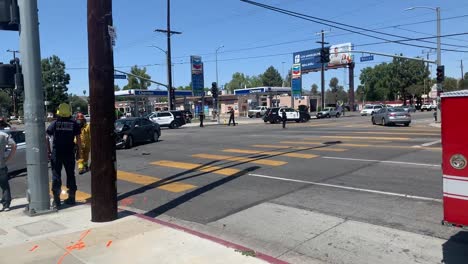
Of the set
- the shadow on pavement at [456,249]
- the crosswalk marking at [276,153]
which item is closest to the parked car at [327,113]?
the crosswalk marking at [276,153]

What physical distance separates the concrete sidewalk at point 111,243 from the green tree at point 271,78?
159 meters

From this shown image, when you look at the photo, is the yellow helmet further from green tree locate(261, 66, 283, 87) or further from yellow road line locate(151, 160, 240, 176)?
green tree locate(261, 66, 283, 87)

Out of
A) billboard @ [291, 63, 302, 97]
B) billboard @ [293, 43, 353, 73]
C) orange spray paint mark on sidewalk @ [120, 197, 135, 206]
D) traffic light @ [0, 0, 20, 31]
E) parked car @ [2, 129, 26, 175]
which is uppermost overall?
billboard @ [293, 43, 353, 73]

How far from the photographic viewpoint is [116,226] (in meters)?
6.48

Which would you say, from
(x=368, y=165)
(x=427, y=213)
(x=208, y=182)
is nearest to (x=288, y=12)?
(x=368, y=165)

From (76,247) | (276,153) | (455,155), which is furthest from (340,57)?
(455,155)

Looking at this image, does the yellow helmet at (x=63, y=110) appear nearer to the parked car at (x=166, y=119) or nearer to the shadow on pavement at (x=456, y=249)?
the shadow on pavement at (x=456, y=249)

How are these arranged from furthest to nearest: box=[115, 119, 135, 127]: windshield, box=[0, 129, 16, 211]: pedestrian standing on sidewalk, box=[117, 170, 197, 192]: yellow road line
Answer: box=[115, 119, 135, 127]: windshield, box=[117, 170, 197, 192]: yellow road line, box=[0, 129, 16, 211]: pedestrian standing on sidewalk

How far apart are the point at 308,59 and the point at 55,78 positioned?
55805 mm

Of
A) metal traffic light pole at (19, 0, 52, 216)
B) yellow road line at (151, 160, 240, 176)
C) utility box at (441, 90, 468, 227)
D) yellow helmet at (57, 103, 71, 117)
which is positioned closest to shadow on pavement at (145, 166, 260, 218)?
yellow road line at (151, 160, 240, 176)

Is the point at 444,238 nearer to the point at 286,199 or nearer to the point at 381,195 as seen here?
the point at 381,195

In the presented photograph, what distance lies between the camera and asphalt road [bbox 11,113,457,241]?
23.7ft

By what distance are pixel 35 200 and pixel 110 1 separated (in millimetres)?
3551

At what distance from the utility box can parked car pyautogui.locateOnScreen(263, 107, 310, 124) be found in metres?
39.2
